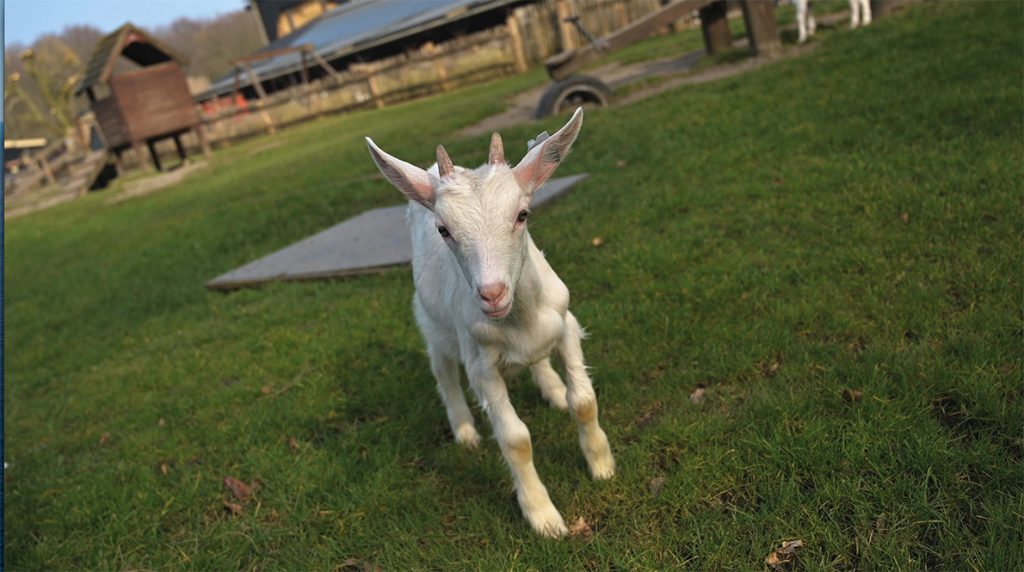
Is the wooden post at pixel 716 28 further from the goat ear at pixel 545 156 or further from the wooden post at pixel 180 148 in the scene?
the wooden post at pixel 180 148

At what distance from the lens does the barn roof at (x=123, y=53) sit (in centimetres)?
1917

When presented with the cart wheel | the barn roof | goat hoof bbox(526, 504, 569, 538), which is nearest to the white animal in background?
the cart wheel

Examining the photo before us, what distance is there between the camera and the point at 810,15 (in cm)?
1103

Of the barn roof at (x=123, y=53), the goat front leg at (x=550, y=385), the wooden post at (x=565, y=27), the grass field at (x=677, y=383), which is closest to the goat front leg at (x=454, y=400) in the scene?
the grass field at (x=677, y=383)

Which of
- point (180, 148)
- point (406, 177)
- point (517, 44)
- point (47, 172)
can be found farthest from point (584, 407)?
point (47, 172)

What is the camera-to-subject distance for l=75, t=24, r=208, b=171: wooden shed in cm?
1970

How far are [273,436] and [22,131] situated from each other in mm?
60779

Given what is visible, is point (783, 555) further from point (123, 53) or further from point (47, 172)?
point (47, 172)

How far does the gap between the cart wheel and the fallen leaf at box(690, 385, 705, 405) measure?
24.4 feet

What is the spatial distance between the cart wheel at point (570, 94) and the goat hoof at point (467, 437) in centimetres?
739

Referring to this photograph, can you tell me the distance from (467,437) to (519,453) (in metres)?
0.87

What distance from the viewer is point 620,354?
3.79 metres

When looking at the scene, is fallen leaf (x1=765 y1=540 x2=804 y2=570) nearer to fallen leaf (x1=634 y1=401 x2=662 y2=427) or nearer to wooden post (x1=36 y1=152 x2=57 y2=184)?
fallen leaf (x1=634 y1=401 x2=662 y2=427)

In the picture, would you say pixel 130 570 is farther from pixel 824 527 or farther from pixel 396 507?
pixel 824 527
